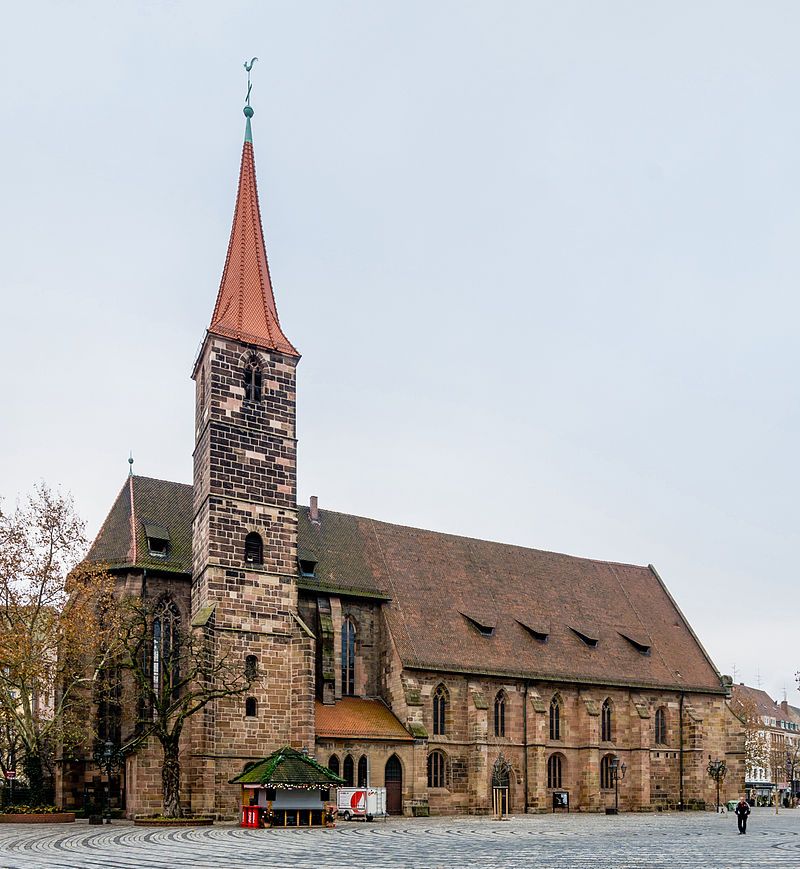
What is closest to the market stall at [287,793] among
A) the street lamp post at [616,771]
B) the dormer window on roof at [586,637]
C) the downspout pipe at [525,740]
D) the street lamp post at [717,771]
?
the downspout pipe at [525,740]

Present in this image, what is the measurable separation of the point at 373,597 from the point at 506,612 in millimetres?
8606

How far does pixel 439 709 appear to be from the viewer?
48.9 meters

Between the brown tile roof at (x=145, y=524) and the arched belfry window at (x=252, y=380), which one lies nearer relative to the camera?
the brown tile roof at (x=145, y=524)

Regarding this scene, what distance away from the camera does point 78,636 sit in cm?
4081

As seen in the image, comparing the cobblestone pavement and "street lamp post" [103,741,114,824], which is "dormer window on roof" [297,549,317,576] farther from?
the cobblestone pavement

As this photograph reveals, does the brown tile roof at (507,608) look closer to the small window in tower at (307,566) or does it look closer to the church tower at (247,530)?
the small window in tower at (307,566)

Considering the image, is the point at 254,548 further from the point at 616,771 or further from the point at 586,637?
the point at 616,771

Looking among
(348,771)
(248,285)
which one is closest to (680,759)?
(348,771)

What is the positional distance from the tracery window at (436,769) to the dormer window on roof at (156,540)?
15.2 meters

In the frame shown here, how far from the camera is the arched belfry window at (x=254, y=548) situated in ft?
149

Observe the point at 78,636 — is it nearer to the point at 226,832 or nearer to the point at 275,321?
the point at 226,832

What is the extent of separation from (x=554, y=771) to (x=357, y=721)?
491 inches

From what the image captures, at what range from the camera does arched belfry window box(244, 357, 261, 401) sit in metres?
47.1

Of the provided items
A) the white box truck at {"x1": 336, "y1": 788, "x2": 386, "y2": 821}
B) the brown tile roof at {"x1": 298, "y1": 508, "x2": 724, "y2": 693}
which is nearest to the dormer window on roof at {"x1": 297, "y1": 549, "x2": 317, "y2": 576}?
the brown tile roof at {"x1": 298, "y1": 508, "x2": 724, "y2": 693}
